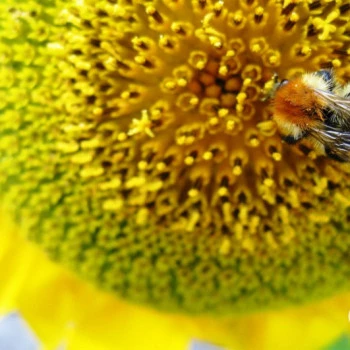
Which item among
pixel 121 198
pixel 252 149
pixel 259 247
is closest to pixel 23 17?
pixel 121 198

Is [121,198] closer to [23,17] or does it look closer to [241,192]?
[241,192]

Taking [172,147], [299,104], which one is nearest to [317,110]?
[299,104]

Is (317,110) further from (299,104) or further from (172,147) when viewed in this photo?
(172,147)

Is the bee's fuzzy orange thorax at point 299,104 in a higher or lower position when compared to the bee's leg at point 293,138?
higher

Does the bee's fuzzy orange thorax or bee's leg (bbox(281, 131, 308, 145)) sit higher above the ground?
the bee's fuzzy orange thorax
